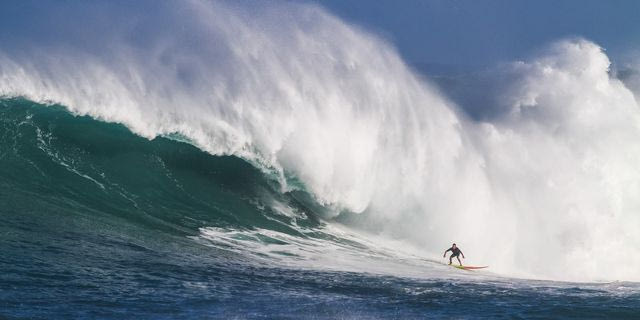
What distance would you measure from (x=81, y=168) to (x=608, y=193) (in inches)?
614

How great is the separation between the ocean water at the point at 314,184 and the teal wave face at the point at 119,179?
6 centimetres

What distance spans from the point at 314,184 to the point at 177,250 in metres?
6.31

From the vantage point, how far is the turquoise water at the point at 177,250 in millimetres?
7484

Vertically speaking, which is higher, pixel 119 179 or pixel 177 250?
pixel 119 179

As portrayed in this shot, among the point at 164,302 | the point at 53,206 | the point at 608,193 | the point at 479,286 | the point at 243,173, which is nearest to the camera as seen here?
the point at 164,302

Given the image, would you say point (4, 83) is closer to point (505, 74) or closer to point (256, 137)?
point (256, 137)

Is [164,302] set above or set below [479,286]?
below

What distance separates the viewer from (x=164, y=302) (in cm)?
732

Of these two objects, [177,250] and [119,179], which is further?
[119,179]

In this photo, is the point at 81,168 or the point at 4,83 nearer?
the point at 81,168

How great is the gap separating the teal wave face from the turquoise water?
0.13ft

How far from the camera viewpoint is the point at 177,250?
33.7ft

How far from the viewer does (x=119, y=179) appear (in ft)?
45.0

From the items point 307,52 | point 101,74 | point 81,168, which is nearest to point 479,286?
point 81,168
